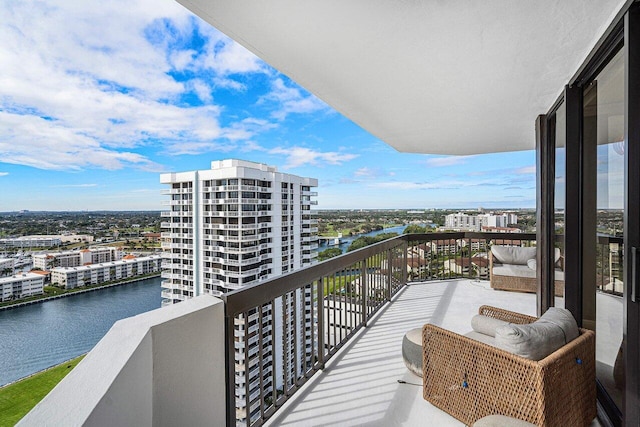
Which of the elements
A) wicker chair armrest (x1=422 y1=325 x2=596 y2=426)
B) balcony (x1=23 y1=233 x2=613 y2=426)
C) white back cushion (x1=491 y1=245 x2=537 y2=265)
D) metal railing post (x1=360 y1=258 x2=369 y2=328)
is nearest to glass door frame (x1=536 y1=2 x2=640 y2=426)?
wicker chair armrest (x1=422 y1=325 x2=596 y2=426)

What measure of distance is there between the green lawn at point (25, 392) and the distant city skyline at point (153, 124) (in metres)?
2.56

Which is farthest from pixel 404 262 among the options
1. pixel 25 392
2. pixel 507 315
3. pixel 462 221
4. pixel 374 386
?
pixel 25 392

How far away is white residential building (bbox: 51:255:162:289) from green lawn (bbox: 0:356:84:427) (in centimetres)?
142

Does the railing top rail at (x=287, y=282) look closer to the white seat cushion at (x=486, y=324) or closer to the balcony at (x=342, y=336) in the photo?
the balcony at (x=342, y=336)

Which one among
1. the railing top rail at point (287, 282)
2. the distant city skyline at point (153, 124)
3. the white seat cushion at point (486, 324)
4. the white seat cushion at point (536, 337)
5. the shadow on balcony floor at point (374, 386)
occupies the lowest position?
the shadow on balcony floor at point (374, 386)

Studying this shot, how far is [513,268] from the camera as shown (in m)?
5.38

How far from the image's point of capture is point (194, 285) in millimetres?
6750

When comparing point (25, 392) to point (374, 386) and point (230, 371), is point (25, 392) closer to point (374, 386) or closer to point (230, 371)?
point (230, 371)

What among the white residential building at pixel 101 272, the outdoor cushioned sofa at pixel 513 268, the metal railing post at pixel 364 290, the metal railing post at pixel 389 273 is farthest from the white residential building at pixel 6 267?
the outdoor cushioned sofa at pixel 513 268

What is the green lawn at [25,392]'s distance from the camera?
56.9 inches

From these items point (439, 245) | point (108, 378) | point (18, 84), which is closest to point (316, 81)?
point (108, 378)

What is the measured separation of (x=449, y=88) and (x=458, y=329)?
8.85ft

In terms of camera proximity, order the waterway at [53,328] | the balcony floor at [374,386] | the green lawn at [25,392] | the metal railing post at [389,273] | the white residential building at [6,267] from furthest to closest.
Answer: the metal railing post at [389,273] < the white residential building at [6,267] < the waterway at [53,328] < the balcony floor at [374,386] < the green lawn at [25,392]

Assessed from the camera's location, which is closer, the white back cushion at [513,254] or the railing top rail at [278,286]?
the railing top rail at [278,286]
